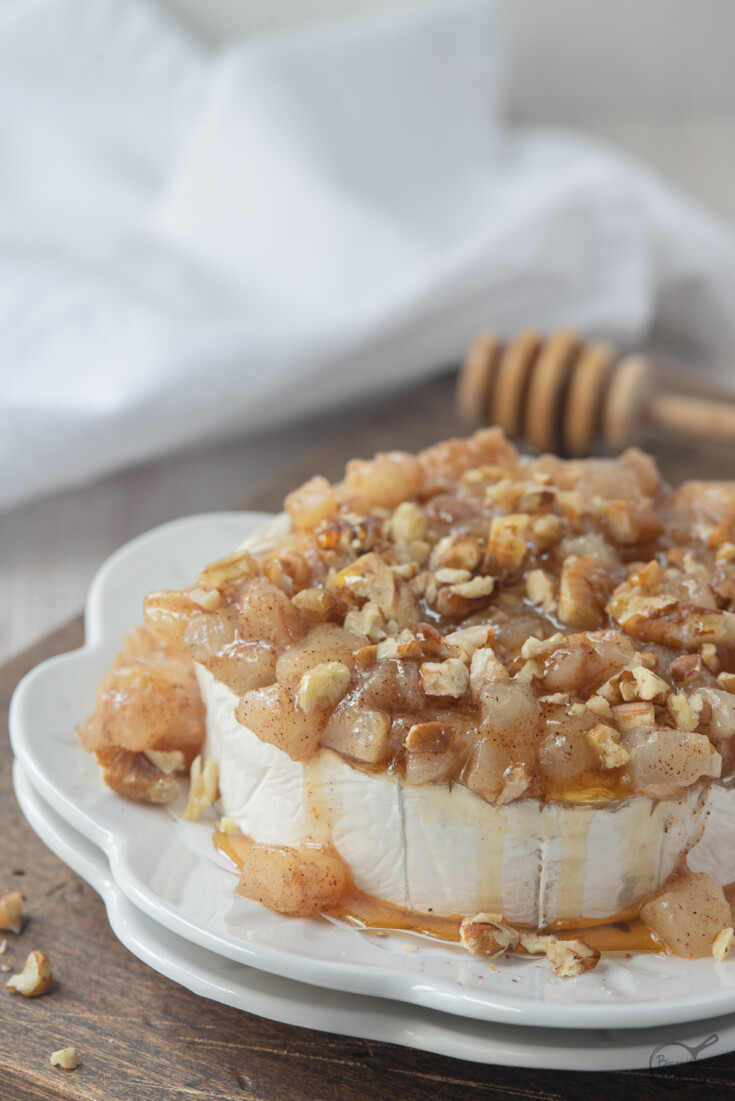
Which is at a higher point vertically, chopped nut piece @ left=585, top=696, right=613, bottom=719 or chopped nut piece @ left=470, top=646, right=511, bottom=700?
chopped nut piece @ left=470, top=646, right=511, bottom=700

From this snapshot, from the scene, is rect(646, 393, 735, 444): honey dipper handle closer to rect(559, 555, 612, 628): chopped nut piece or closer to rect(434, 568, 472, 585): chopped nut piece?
rect(559, 555, 612, 628): chopped nut piece

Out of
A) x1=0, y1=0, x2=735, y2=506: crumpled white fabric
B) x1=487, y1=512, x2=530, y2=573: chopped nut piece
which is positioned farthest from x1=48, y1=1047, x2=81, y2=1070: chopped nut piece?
x1=0, y1=0, x2=735, y2=506: crumpled white fabric

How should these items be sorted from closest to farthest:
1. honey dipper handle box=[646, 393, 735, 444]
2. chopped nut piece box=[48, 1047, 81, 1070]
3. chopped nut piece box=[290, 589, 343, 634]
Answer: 1. chopped nut piece box=[48, 1047, 81, 1070]
2. chopped nut piece box=[290, 589, 343, 634]
3. honey dipper handle box=[646, 393, 735, 444]

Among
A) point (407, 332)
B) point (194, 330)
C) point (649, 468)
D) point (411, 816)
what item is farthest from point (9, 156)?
point (411, 816)

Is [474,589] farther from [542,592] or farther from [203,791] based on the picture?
[203,791]

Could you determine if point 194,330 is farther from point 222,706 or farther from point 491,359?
point 222,706

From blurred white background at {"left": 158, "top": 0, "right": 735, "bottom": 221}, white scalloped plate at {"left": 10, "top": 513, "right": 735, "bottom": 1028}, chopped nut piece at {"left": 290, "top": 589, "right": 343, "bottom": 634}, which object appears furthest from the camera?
blurred white background at {"left": 158, "top": 0, "right": 735, "bottom": 221}
